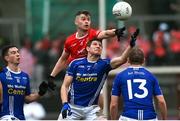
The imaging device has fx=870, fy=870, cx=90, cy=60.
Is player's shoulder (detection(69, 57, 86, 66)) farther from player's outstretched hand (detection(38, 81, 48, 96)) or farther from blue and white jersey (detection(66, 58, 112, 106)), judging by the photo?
player's outstretched hand (detection(38, 81, 48, 96))

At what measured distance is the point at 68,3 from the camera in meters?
24.1

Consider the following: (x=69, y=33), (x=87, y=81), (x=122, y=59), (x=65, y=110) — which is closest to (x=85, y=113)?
(x=87, y=81)

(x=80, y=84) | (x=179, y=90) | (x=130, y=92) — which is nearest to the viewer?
(x=130, y=92)

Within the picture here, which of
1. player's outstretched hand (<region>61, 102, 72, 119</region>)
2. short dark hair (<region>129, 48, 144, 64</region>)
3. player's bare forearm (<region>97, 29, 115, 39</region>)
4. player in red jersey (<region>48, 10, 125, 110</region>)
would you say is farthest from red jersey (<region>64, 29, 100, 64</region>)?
short dark hair (<region>129, 48, 144, 64</region>)

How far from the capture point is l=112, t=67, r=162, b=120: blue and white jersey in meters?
12.9

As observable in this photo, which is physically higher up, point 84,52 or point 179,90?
point 84,52

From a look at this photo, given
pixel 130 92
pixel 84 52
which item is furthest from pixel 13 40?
pixel 130 92

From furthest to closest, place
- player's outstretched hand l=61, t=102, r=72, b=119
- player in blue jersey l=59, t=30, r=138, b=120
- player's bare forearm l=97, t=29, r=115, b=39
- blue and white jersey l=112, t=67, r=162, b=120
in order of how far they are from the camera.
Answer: player in blue jersey l=59, t=30, r=138, b=120 → player's bare forearm l=97, t=29, r=115, b=39 → player's outstretched hand l=61, t=102, r=72, b=119 → blue and white jersey l=112, t=67, r=162, b=120

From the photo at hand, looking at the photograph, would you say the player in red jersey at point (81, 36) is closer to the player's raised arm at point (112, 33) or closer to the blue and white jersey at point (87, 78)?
the player's raised arm at point (112, 33)

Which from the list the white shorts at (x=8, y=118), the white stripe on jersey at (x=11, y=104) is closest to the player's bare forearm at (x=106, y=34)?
the white stripe on jersey at (x=11, y=104)

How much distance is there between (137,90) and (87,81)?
1.39 m

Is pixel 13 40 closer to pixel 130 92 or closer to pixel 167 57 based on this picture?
pixel 167 57

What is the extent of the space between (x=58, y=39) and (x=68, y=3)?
5.40ft

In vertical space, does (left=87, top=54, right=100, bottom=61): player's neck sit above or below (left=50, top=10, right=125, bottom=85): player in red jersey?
below
